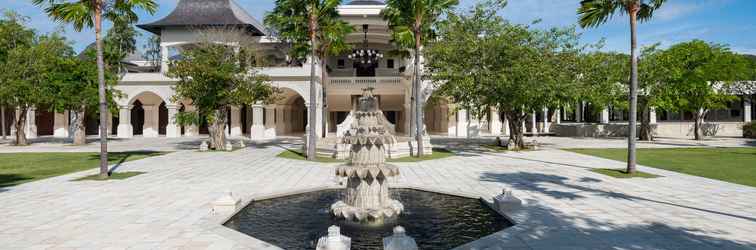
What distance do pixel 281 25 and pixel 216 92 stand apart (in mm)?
5716

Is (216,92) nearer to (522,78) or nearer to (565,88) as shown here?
(522,78)

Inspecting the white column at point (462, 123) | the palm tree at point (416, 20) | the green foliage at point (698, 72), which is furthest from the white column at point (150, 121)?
the green foliage at point (698, 72)

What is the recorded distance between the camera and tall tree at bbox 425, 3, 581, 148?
20544mm

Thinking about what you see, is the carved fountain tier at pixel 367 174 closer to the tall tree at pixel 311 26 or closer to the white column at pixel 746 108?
the tall tree at pixel 311 26

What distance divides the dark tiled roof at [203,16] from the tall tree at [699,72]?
3615 centimetres

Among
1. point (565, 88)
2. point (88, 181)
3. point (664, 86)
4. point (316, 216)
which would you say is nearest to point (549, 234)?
point (316, 216)

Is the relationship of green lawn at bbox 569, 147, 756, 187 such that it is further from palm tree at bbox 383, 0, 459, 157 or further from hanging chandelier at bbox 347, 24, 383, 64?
hanging chandelier at bbox 347, 24, 383, 64

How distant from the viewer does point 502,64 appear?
21.4 meters

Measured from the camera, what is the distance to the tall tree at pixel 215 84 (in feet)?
78.0

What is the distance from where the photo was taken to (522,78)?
2045 cm

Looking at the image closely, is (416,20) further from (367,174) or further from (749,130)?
(749,130)

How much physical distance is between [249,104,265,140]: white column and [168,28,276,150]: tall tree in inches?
423

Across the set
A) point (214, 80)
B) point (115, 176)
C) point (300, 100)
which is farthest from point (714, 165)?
point (300, 100)

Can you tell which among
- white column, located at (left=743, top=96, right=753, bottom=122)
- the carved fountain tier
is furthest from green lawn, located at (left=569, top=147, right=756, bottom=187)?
white column, located at (left=743, top=96, right=753, bottom=122)
